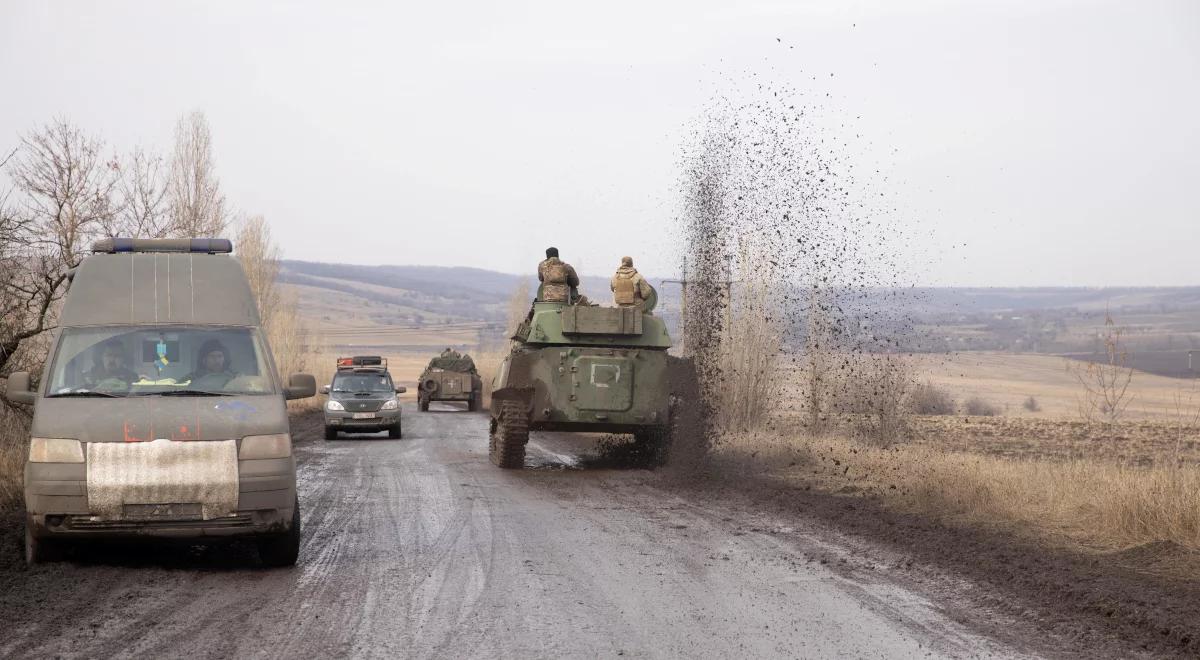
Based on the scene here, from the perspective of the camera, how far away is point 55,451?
9.62 m

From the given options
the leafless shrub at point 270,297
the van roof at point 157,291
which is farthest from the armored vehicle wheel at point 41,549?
the leafless shrub at point 270,297

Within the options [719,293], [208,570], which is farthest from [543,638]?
[719,293]

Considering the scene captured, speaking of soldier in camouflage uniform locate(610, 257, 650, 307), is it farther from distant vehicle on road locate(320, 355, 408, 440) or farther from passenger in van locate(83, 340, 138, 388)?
passenger in van locate(83, 340, 138, 388)

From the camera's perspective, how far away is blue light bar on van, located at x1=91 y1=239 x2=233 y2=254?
443 inches

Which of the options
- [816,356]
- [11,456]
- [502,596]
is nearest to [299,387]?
[502,596]

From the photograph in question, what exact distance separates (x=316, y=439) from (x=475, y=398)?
2348cm

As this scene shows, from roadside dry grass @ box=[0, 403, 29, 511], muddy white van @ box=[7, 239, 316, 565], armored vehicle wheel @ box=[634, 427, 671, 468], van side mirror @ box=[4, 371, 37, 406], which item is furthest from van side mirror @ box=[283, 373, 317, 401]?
armored vehicle wheel @ box=[634, 427, 671, 468]

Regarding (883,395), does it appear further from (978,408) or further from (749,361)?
(978,408)

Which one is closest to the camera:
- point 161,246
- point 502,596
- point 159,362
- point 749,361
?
point 502,596

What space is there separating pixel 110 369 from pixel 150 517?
1526mm

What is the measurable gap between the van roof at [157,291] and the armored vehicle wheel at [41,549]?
6.03 feet

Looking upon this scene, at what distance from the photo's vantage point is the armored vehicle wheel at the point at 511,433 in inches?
782

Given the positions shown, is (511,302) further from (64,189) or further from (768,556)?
(768,556)

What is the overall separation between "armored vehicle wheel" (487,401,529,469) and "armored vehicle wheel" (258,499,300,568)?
31.5 ft
